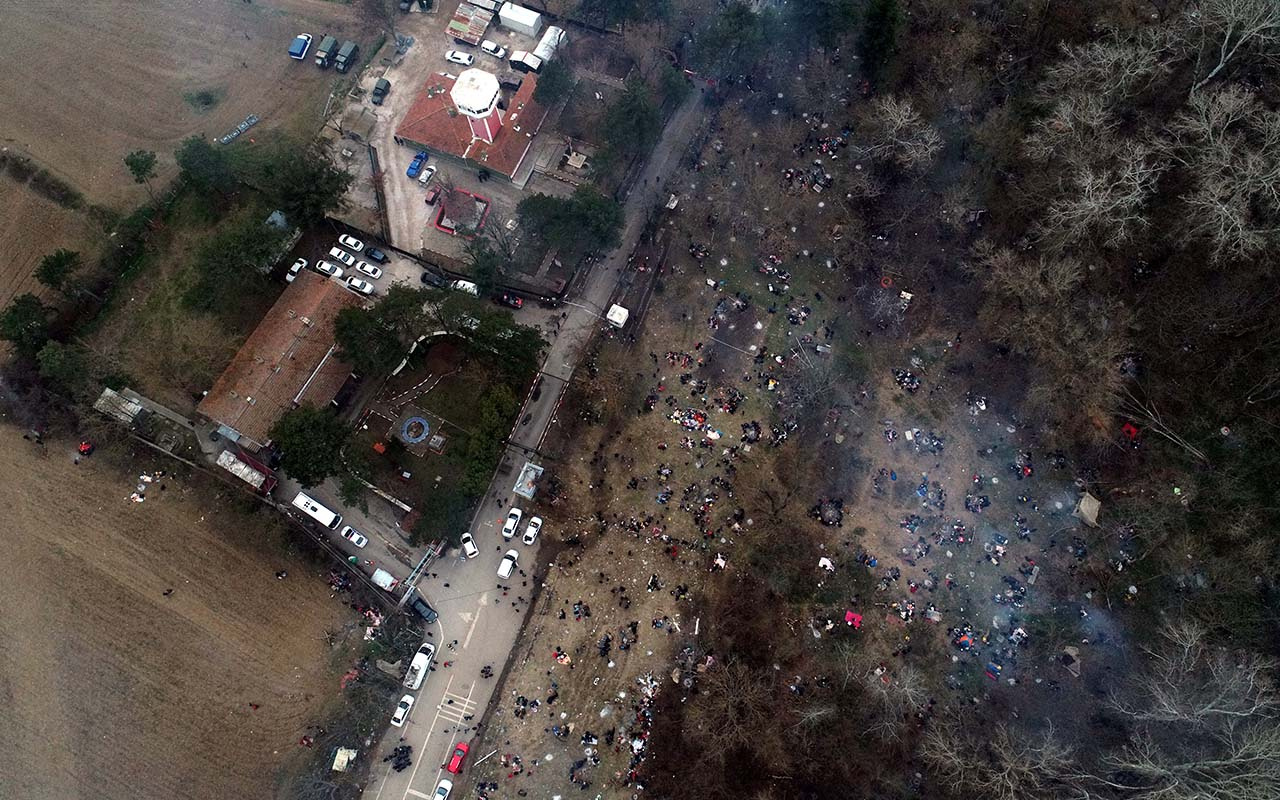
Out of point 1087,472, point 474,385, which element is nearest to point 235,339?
point 474,385

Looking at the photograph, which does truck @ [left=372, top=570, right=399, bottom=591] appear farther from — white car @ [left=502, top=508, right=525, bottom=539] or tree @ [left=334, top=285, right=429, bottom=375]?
tree @ [left=334, top=285, right=429, bottom=375]

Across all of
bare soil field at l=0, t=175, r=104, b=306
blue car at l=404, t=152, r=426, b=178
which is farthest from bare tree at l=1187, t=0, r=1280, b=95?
bare soil field at l=0, t=175, r=104, b=306

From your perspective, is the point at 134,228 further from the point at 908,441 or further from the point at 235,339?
the point at 908,441

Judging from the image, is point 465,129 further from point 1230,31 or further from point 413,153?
point 1230,31

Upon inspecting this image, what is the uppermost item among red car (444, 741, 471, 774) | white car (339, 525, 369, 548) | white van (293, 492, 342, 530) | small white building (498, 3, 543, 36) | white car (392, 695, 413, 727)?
small white building (498, 3, 543, 36)

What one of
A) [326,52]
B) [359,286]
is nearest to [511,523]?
[359,286]

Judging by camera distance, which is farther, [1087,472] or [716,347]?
[716,347]
